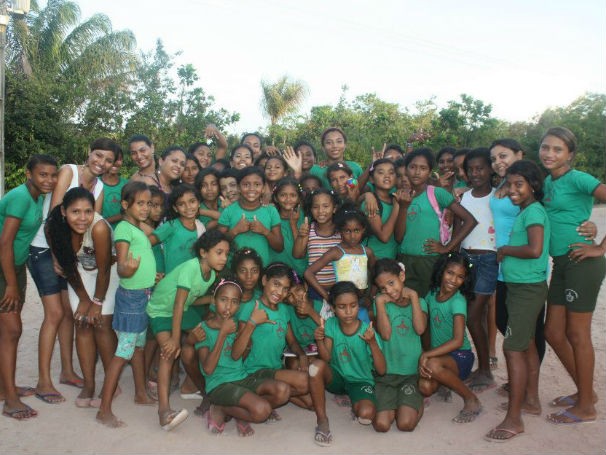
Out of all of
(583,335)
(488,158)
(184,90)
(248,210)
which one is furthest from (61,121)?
(583,335)

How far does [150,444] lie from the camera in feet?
11.4

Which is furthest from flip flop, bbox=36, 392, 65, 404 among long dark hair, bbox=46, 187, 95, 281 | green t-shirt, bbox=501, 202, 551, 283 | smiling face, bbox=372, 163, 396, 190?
green t-shirt, bbox=501, 202, 551, 283

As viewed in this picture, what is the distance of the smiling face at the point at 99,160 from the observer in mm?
4426

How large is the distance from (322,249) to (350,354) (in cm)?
91

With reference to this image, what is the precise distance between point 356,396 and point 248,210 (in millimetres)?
1729

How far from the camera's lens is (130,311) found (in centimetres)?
390

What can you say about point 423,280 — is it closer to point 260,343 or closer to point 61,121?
point 260,343

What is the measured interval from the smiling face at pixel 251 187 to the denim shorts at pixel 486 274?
1.80m

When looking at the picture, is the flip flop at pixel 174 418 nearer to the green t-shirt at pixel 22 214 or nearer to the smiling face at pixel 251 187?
the green t-shirt at pixel 22 214

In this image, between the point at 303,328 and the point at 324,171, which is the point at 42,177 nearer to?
the point at 303,328

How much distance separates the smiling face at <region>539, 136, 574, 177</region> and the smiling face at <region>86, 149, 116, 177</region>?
334cm

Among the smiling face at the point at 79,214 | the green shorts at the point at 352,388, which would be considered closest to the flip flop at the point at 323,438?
the green shorts at the point at 352,388

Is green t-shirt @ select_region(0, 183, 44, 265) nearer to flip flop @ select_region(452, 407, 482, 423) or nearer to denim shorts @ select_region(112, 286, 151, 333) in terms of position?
denim shorts @ select_region(112, 286, 151, 333)

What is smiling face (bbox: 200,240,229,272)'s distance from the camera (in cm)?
396
